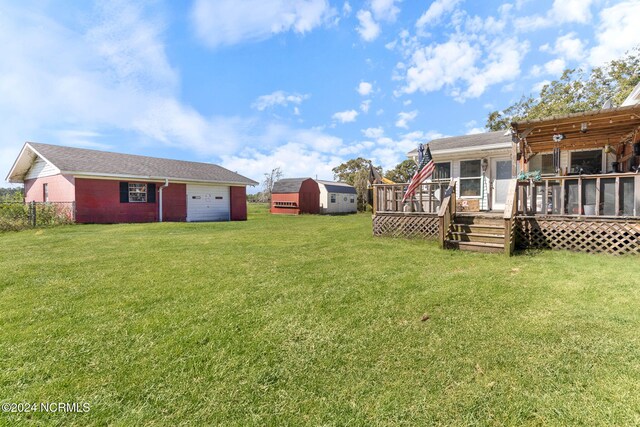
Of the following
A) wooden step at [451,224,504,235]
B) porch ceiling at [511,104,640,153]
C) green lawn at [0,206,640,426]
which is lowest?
green lawn at [0,206,640,426]

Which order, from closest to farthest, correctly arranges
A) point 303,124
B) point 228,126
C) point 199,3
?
point 199,3, point 228,126, point 303,124

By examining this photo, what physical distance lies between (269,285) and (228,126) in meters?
18.6

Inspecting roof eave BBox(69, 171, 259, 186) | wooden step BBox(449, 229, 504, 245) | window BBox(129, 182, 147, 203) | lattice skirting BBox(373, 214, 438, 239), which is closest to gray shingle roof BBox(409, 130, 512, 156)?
lattice skirting BBox(373, 214, 438, 239)

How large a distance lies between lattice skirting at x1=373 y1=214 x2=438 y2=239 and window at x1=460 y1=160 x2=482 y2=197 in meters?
4.40

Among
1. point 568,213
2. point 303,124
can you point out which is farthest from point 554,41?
point 303,124

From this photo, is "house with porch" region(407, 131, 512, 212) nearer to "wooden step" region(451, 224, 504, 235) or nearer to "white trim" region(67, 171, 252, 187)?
"wooden step" region(451, 224, 504, 235)

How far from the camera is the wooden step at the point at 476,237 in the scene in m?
6.32

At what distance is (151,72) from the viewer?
12.4 meters

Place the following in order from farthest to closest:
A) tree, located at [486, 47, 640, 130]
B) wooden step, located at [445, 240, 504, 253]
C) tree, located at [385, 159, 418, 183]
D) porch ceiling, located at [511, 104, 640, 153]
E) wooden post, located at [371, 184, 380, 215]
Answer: tree, located at [385, 159, 418, 183]
tree, located at [486, 47, 640, 130]
wooden post, located at [371, 184, 380, 215]
wooden step, located at [445, 240, 504, 253]
porch ceiling, located at [511, 104, 640, 153]

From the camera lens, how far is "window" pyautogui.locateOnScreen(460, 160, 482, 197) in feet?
36.2

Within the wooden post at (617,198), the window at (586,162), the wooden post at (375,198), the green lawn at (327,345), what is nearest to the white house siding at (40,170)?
the green lawn at (327,345)

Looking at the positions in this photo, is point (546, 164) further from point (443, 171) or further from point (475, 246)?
point (475, 246)

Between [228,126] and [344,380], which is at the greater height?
[228,126]

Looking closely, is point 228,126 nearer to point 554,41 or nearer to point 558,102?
point 554,41
